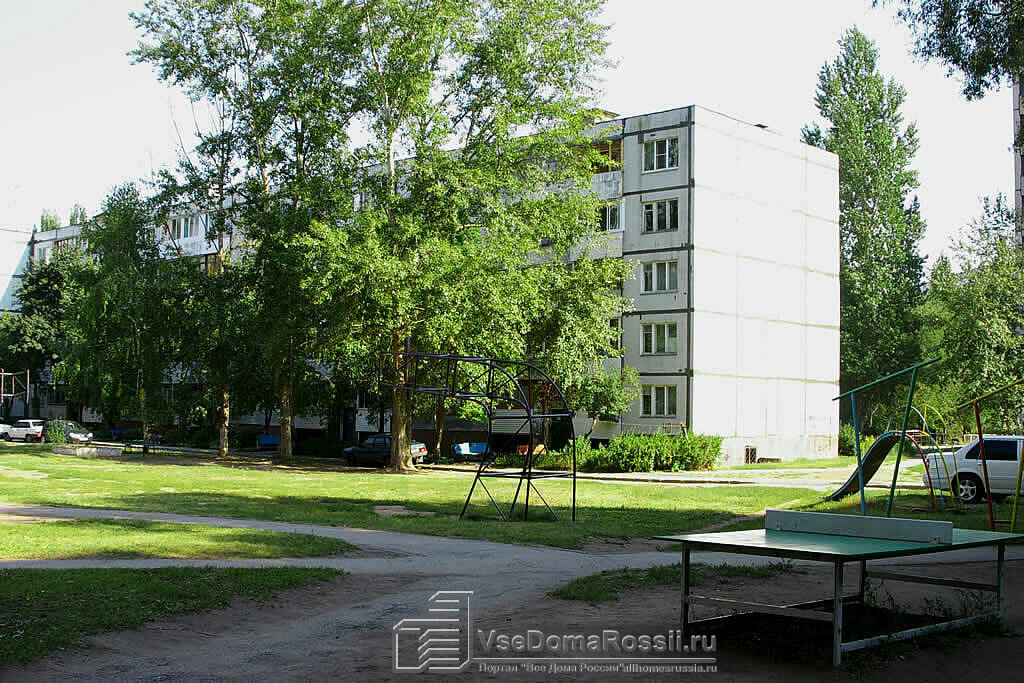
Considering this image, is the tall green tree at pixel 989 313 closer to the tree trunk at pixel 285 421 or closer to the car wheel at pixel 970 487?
the car wheel at pixel 970 487

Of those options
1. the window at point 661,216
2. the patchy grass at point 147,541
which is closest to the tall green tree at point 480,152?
the window at point 661,216

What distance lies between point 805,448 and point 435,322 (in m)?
26.8

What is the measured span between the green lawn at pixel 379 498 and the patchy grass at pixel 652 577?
11.7ft

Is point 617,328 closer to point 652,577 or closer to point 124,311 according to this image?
point 124,311

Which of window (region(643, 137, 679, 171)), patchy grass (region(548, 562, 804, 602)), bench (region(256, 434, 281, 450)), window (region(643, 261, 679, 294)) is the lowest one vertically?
bench (region(256, 434, 281, 450))

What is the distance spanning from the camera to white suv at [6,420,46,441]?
66.2 meters

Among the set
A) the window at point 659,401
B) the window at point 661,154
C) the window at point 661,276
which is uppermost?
the window at point 661,154

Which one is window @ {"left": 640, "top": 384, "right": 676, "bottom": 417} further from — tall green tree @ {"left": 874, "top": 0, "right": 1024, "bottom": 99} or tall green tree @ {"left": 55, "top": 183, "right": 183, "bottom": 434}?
tall green tree @ {"left": 874, "top": 0, "right": 1024, "bottom": 99}

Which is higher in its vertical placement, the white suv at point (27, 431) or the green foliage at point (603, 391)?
the green foliage at point (603, 391)

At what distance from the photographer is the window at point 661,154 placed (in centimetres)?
4722

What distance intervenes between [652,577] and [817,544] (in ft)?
12.8

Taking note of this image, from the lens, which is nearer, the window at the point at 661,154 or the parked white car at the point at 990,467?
the parked white car at the point at 990,467

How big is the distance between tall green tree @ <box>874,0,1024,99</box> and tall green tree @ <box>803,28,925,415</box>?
164 feet

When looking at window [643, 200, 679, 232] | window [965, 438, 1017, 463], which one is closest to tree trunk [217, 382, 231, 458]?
window [643, 200, 679, 232]
